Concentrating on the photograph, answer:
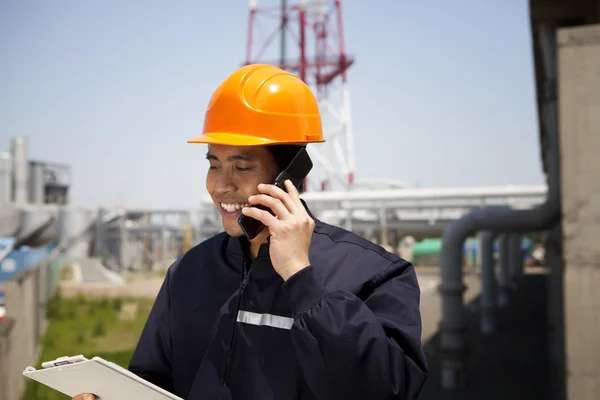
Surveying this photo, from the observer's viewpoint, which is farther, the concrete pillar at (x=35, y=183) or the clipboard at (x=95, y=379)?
the concrete pillar at (x=35, y=183)

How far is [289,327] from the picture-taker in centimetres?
150

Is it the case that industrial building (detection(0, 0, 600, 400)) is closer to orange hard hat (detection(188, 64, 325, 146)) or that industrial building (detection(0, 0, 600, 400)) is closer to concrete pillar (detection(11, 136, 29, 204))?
concrete pillar (detection(11, 136, 29, 204))

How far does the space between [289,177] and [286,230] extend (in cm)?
25

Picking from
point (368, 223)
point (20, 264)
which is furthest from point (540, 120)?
point (20, 264)

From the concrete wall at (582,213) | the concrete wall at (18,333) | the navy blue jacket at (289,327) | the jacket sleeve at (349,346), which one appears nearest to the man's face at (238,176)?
the navy blue jacket at (289,327)

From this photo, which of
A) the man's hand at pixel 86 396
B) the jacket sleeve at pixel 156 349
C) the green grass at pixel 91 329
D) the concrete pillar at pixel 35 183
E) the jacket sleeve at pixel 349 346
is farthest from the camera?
the concrete pillar at pixel 35 183

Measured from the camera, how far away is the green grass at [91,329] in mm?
9848

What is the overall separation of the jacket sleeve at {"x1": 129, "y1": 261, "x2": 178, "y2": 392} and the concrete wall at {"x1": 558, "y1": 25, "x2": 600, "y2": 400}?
11.0 feet

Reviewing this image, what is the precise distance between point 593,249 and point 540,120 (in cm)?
1117

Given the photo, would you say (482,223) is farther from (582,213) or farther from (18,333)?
(18,333)

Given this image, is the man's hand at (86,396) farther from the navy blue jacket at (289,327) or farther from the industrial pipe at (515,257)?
the industrial pipe at (515,257)

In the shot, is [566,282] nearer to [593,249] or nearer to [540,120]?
[593,249]

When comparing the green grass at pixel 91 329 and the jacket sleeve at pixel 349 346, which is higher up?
the jacket sleeve at pixel 349 346

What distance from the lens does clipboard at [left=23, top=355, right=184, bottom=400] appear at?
1.41m
